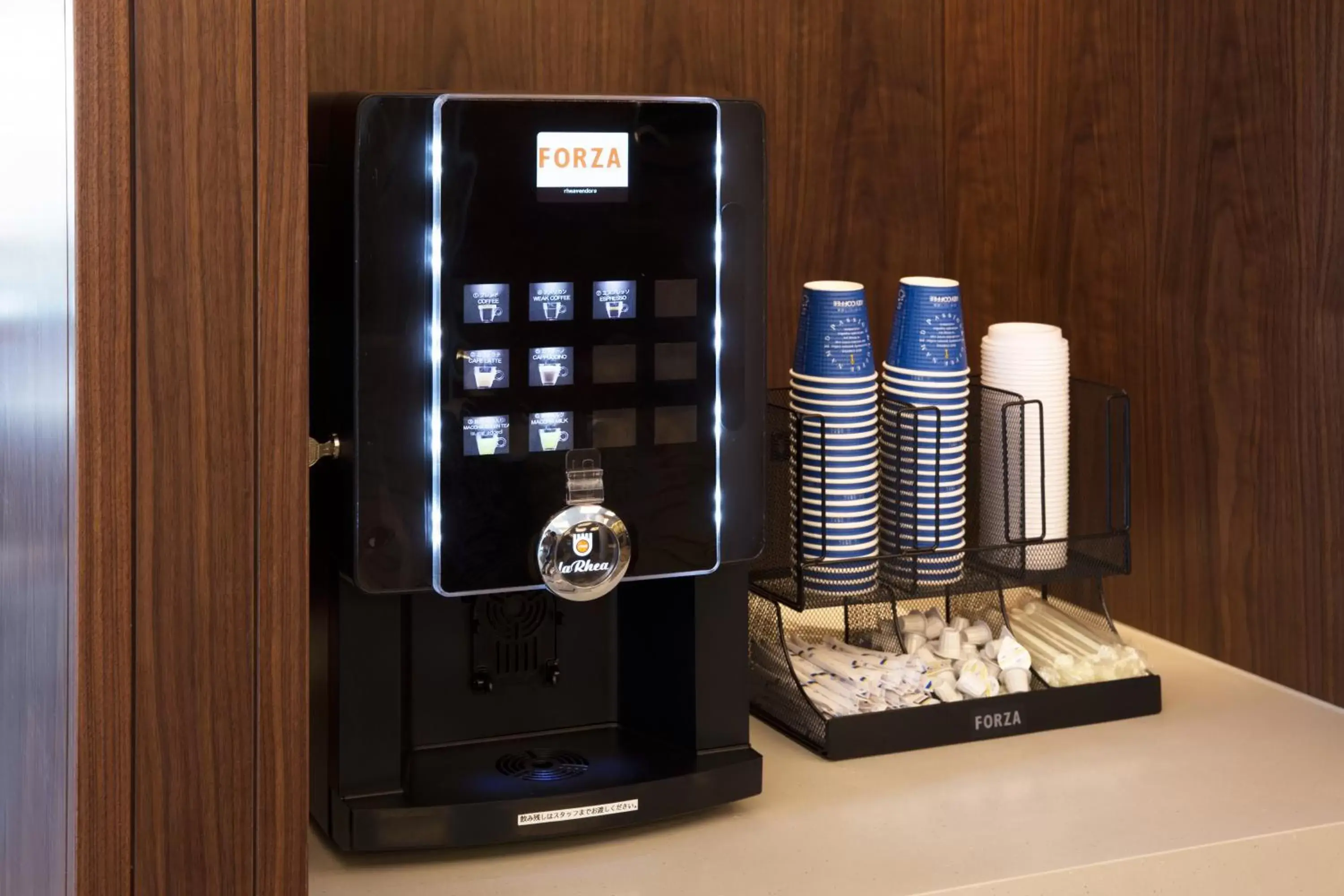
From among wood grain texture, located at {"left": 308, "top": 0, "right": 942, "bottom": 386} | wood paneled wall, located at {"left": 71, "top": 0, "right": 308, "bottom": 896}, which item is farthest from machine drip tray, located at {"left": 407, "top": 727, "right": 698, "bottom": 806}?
wood grain texture, located at {"left": 308, "top": 0, "right": 942, "bottom": 386}

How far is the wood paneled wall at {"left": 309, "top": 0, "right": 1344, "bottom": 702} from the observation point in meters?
1.26

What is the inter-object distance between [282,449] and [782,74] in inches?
34.0

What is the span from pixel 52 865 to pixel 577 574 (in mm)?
343

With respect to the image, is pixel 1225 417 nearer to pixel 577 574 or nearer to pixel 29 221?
pixel 577 574

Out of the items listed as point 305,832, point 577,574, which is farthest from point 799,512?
point 305,832

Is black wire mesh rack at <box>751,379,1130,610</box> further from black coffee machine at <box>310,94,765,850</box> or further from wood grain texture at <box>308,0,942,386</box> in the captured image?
wood grain texture at <box>308,0,942,386</box>

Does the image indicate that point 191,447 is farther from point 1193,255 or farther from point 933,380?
point 1193,255

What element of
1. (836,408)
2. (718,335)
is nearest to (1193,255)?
(836,408)

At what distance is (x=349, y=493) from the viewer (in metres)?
0.96

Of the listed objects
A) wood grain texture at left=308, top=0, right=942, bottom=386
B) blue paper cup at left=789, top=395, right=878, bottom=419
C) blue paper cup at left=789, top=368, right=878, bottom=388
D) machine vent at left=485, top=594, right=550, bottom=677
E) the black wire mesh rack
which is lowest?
machine vent at left=485, top=594, right=550, bottom=677

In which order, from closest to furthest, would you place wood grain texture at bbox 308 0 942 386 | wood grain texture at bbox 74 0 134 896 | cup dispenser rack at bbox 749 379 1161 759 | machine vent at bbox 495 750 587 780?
1. wood grain texture at bbox 74 0 134 896
2. machine vent at bbox 495 750 587 780
3. cup dispenser rack at bbox 749 379 1161 759
4. wood grain texture at bbox 308 0 942 386

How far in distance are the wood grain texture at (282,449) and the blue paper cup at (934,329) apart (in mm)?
624

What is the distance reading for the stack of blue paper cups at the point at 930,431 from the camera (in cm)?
126

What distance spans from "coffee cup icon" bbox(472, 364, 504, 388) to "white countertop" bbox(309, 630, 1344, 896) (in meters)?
0.31
